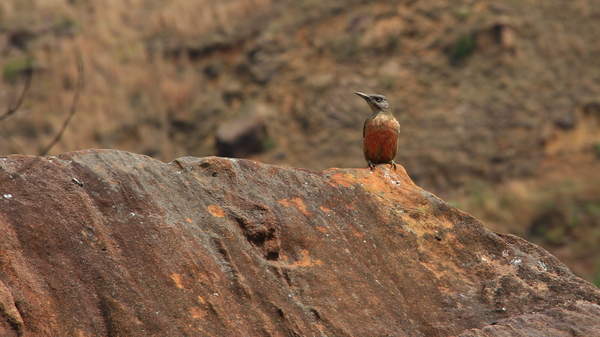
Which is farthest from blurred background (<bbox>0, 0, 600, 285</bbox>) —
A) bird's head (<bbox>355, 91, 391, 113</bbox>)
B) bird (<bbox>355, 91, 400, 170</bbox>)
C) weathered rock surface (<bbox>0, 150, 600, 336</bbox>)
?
weathered rock surface (<bbox>0, 150, 600, 336</bbox>)

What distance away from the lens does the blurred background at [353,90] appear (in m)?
14.6

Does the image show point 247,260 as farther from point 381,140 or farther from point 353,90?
point 353,90

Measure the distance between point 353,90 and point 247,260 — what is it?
12.7 metres

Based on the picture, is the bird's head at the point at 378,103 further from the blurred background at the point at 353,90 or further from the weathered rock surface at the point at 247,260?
the blurred background at the point at 353,90

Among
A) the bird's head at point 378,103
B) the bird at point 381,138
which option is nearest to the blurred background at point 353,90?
the bird's head at point 378,103

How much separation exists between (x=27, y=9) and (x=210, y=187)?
62.1 feet

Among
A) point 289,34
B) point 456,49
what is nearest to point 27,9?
point 289,34

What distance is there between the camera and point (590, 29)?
16797 millimetres

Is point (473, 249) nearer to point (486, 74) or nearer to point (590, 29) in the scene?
point (486, 74)

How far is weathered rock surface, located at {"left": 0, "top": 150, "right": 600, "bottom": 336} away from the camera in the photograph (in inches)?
146

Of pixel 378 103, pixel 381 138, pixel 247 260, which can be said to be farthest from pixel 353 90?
pixel 247 260

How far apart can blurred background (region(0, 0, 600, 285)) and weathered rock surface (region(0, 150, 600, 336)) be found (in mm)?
9213

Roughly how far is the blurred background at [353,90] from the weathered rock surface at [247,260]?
9.21m

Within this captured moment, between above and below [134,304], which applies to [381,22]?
above
